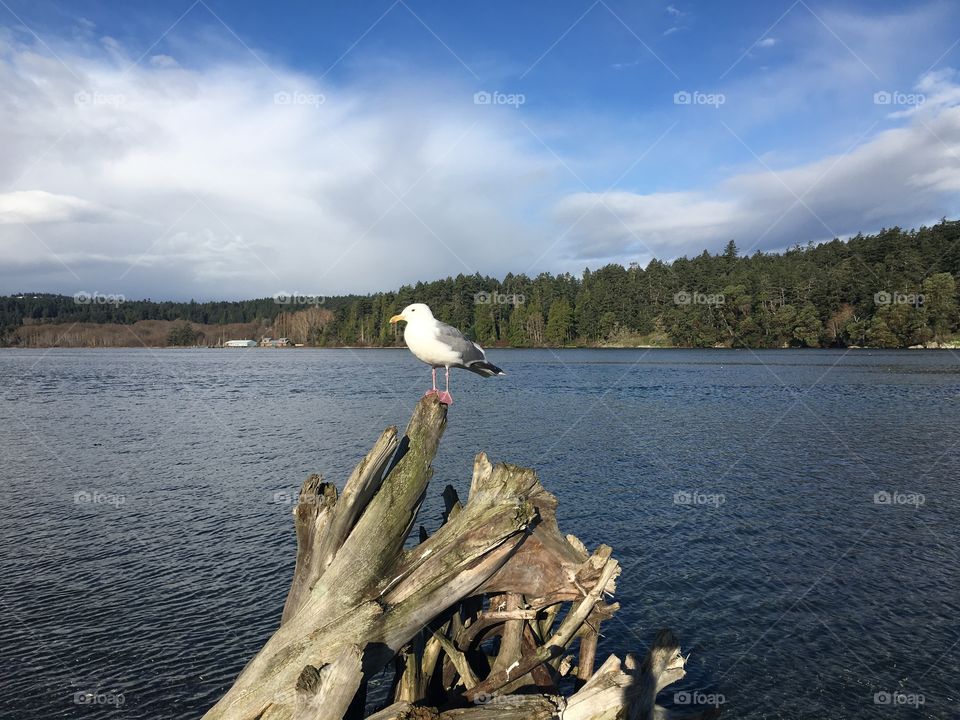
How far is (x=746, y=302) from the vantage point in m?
162

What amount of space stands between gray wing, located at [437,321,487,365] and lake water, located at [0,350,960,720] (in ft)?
23.4

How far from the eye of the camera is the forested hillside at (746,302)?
445ft

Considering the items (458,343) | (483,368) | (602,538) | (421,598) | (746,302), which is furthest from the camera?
(746,302)

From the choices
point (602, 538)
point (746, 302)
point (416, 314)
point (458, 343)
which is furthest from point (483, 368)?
point (746, 302)

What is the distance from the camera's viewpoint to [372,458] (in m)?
7.27

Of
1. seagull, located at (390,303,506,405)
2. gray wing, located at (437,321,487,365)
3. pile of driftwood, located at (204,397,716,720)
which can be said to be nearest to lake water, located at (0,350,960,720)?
pile of driftwood, located at (204,397,716,720)

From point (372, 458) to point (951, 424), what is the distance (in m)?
47.8

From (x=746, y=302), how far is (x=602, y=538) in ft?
516

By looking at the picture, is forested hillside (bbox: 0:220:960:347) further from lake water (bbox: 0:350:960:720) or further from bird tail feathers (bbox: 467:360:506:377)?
bird tail feathers (bbox: 467:360:506:377)

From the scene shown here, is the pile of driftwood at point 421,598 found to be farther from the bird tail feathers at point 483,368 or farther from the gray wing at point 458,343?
the bird tail feathers at point 483,368

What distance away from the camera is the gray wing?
1022cm

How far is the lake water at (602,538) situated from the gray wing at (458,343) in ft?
23.4

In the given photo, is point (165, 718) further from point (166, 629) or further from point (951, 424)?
point (951, 424)

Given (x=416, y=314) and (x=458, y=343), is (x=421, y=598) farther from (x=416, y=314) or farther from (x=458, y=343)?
(x=416, y=314)
